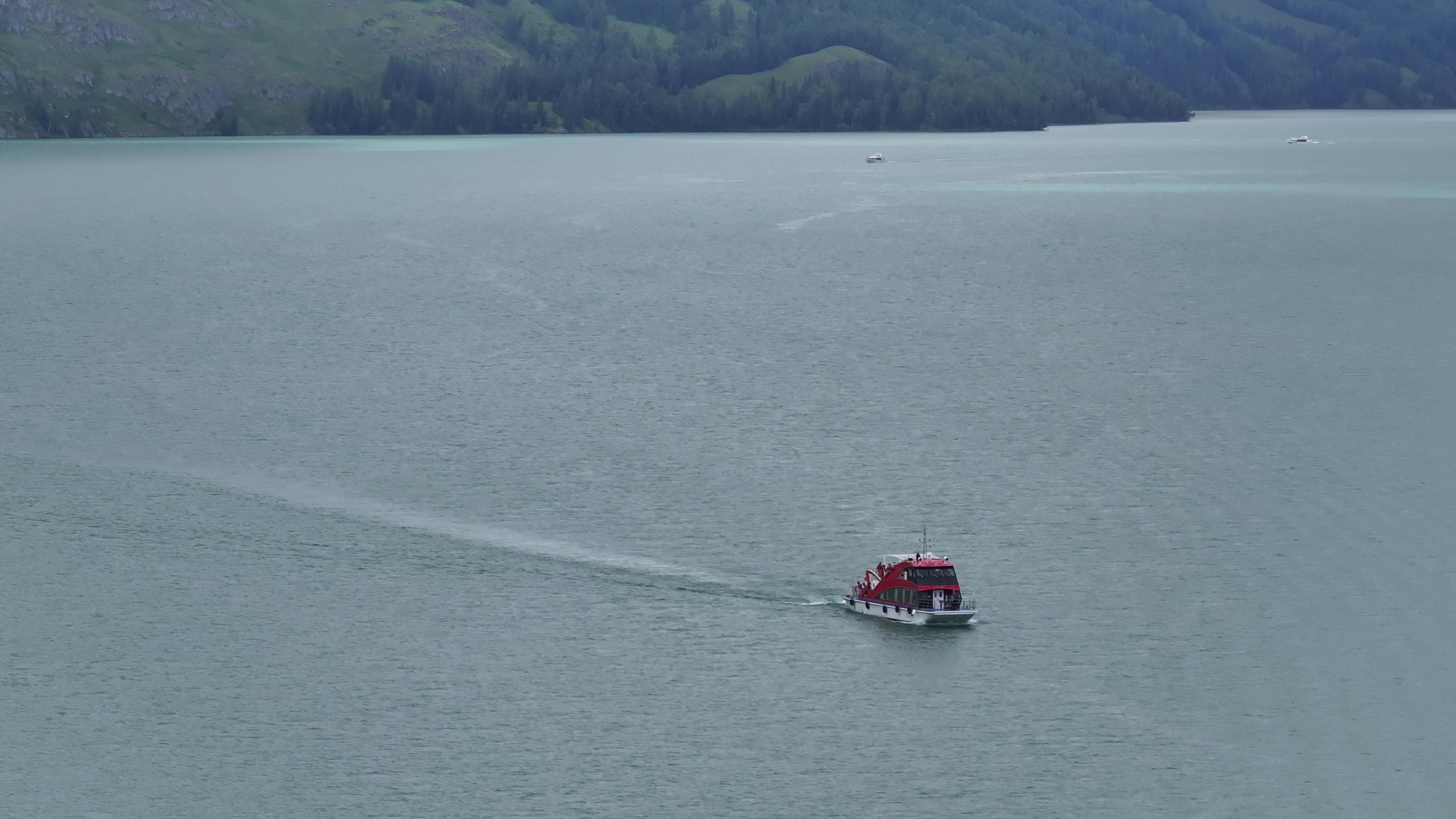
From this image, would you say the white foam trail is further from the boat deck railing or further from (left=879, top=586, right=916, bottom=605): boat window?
(left=879, top=586, right=916, bottom=605): boat window

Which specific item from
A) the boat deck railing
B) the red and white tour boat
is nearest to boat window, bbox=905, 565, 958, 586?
the red and white tour boat

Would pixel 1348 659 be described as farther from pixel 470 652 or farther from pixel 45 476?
pixel 45 476

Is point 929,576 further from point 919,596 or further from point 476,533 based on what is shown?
point 476,533

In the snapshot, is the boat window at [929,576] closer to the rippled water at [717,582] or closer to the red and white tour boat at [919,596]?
the red and white tour boat at [919,596]

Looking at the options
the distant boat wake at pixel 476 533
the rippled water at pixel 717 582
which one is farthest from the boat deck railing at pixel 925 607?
the distant boat wake at pixel 476 533

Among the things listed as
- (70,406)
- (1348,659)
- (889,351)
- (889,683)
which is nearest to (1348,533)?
(1348,659)
